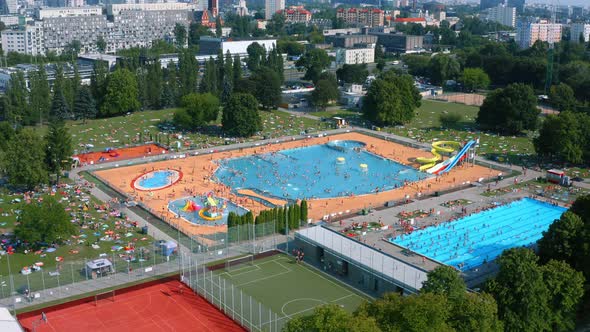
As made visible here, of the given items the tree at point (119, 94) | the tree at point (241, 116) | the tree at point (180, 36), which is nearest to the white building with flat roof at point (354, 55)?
the tree at point (180, 36)

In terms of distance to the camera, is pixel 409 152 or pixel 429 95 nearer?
pixel 409 152

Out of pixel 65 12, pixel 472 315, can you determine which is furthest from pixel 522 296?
pixel 65 12

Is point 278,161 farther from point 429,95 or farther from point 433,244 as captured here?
point 429,95

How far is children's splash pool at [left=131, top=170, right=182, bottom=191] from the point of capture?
4856 cm

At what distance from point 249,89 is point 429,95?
31.7 m

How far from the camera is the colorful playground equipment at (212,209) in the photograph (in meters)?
41.7

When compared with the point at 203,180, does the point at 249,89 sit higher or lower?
higher

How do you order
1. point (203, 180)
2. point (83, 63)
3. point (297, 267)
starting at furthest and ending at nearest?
point (83, 63) → point (203, 180) → point (297, 267)

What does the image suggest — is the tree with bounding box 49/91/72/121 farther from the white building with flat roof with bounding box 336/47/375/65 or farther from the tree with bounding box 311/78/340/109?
the white building with flat roof with bounding box 336/47/375/65

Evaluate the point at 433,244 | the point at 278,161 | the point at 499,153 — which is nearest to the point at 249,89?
the point at 278,161

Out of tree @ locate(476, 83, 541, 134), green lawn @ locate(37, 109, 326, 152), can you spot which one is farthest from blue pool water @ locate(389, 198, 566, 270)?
green lawn @ locate(37, 109, 326, 152)

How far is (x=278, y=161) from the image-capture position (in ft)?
187

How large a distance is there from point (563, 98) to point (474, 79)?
19.0 m

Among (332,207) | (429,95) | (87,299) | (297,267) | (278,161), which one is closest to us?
(87,299)
